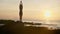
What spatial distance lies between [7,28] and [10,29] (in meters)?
0.17

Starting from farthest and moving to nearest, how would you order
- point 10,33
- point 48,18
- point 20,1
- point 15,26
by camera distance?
point 48,18 < point 20,1 < point 15,26 < point 10,33

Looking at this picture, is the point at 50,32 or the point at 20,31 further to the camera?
the point at 50,32

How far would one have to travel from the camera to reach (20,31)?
8.62 metres

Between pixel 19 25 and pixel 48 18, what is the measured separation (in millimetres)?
6275

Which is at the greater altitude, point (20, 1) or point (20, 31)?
point (20, 1)

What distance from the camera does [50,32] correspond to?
936 centimetres

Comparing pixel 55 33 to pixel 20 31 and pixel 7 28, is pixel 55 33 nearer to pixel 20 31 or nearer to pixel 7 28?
pixel 20 31

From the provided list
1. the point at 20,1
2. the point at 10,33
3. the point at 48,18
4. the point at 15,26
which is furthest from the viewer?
the point at 48,18

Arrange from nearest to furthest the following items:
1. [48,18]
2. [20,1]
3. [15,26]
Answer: [15,26], [20,1], [48,18]

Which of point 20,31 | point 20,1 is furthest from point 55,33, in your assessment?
point 20,1

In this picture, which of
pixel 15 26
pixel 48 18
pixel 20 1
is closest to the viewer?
pixel 15 26

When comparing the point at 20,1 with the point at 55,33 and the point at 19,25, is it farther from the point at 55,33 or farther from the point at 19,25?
the point at 55,33

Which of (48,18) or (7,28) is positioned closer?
(7,28)

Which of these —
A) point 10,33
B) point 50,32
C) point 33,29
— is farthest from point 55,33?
point 10,33
